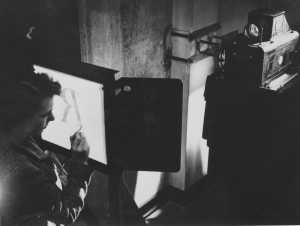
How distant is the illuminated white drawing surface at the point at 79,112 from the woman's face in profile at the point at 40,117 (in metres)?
0.12

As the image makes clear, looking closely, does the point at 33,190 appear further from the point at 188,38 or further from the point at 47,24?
the point at 188,38

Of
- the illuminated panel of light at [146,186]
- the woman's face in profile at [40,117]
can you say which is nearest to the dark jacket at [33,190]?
the woman's face in profile at [40,117]

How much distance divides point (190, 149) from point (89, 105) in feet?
9.87

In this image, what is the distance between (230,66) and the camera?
4891 millimetres

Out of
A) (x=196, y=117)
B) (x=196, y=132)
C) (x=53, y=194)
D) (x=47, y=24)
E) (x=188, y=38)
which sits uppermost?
(x=47, y=24)

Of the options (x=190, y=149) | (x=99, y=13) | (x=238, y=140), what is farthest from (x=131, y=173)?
(x=99, y=13)

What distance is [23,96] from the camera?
2.70 m

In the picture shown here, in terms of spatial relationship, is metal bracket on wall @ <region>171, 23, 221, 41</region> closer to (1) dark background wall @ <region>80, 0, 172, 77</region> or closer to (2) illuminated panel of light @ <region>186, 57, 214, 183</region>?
(1) dark background wall @ <region>80, 0, 172, 77</region>

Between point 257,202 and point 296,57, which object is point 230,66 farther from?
point 257,202

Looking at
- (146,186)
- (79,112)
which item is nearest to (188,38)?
(146,186)

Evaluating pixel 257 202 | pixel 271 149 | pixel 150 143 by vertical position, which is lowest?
pixel 257 202

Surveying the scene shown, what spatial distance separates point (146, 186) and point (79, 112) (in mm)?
2699

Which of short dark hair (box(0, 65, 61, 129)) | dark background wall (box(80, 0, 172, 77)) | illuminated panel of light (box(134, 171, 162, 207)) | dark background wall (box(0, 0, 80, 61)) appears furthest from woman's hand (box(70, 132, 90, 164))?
illuminated panel of light (box(134, 171, 162, 207))

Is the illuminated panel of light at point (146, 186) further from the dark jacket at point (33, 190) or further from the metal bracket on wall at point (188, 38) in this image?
the dark jacket at point (33, 190)
